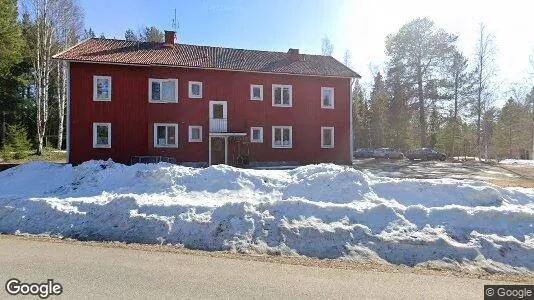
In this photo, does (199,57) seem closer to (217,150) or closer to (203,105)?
(203,105)

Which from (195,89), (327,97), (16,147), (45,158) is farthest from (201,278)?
(45,158)

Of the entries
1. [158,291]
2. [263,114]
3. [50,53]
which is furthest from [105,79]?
[158,291]

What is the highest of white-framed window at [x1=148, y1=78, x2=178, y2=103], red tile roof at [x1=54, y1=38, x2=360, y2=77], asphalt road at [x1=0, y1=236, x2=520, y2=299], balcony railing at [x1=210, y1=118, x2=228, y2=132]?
red tile roof at [x1=54, y1=38, x2=360, y2=77]

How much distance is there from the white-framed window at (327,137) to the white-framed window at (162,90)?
10.8 meters

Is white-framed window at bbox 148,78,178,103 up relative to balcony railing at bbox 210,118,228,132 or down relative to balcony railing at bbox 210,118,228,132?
up

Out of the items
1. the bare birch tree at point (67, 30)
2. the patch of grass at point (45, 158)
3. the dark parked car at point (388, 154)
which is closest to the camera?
the patch of grass at point (45, 158)

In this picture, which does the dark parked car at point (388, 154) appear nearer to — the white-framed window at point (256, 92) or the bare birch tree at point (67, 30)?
the white-framed window at point (256, 92)

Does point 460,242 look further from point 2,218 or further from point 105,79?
point 105,79

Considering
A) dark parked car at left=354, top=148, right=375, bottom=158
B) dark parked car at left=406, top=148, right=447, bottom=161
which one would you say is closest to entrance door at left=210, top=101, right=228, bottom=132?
dark parked car at left=406, top=148, right=447, bottom=161

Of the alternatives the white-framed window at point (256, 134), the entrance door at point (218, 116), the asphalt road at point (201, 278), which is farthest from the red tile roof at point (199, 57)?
the asphalt road at point (201, 278)

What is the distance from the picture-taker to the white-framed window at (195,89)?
27.8 m

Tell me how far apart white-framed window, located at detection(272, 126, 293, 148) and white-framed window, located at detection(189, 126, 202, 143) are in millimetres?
5143

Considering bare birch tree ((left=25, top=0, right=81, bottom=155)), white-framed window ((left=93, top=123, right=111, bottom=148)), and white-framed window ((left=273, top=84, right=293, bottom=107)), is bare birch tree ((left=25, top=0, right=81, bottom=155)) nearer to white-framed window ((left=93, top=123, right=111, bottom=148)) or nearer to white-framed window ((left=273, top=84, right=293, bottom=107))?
white-framed window ((left=93, top=123, right=111, bottom=148))

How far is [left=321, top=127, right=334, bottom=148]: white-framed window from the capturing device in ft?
101
